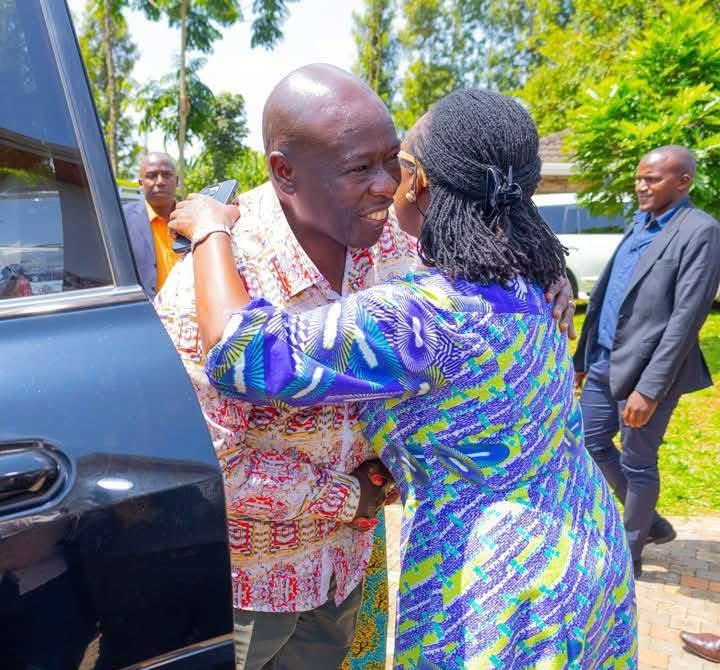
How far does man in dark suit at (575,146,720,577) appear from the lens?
316cm

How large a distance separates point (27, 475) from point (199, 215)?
2.34 feet

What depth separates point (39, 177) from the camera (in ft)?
3.72

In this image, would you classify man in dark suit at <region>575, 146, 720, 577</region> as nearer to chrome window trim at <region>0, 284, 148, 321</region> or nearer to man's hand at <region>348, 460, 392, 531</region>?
man's hand at <region>348, 460, 392, 531</region>

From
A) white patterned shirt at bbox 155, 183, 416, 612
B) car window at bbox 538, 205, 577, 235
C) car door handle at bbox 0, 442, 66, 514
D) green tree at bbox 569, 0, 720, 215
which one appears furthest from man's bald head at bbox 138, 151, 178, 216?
car window at bbox 538, 205, 577, 235

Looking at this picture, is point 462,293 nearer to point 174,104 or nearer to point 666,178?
point 666,178

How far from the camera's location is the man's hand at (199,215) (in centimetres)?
145

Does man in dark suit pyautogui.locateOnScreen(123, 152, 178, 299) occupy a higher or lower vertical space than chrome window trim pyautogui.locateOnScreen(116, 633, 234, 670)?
lower

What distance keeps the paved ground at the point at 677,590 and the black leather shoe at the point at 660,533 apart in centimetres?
15

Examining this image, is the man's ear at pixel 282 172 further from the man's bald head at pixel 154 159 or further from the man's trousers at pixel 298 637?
the man's bald head at pixel 154 159

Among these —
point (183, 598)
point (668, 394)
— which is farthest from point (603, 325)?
point (183, 598)

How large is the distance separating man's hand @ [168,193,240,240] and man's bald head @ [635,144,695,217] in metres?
2.65

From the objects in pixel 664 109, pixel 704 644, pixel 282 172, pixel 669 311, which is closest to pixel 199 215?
pixel 282 172

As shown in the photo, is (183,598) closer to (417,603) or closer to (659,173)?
(417,603)

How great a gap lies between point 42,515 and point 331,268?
834 mm
